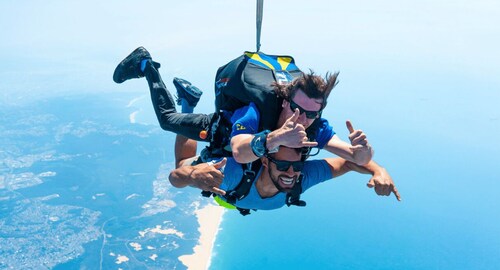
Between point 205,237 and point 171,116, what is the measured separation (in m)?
28.3

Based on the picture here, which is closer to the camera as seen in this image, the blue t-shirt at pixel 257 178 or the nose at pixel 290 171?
the nose at pixel 290 171

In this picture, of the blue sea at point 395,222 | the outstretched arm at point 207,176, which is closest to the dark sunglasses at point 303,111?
the outstretched arm at point 207,176

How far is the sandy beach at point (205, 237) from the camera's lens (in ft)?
90.4

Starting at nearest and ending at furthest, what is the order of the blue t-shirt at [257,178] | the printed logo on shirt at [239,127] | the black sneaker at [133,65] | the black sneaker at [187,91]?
the printed logo on shirt at [239,127], the blue t-shirt at [257,178], the black sneaker at [187,91], the black sneaker at [133,65]

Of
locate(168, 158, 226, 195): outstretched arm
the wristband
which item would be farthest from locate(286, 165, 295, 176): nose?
the wristband

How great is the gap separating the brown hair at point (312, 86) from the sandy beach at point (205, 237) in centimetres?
2587

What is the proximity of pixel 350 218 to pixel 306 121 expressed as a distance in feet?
113

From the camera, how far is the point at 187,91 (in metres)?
4.07

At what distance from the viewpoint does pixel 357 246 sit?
3064 cm

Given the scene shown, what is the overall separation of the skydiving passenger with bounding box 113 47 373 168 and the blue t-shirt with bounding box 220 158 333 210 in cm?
34

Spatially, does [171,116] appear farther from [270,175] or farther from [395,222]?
[395,222]

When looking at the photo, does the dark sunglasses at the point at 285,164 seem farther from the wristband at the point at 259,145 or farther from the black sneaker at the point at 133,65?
the black sneaker at the point at 133,65

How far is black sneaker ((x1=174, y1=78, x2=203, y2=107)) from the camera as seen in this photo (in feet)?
13.4

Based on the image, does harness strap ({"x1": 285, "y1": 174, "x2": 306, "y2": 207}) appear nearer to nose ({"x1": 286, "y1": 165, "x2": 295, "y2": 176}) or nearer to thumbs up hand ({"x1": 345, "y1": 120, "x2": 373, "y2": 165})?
nose ({"x1": 286, "y1": 165, "x2": 295, "y2": 176})
